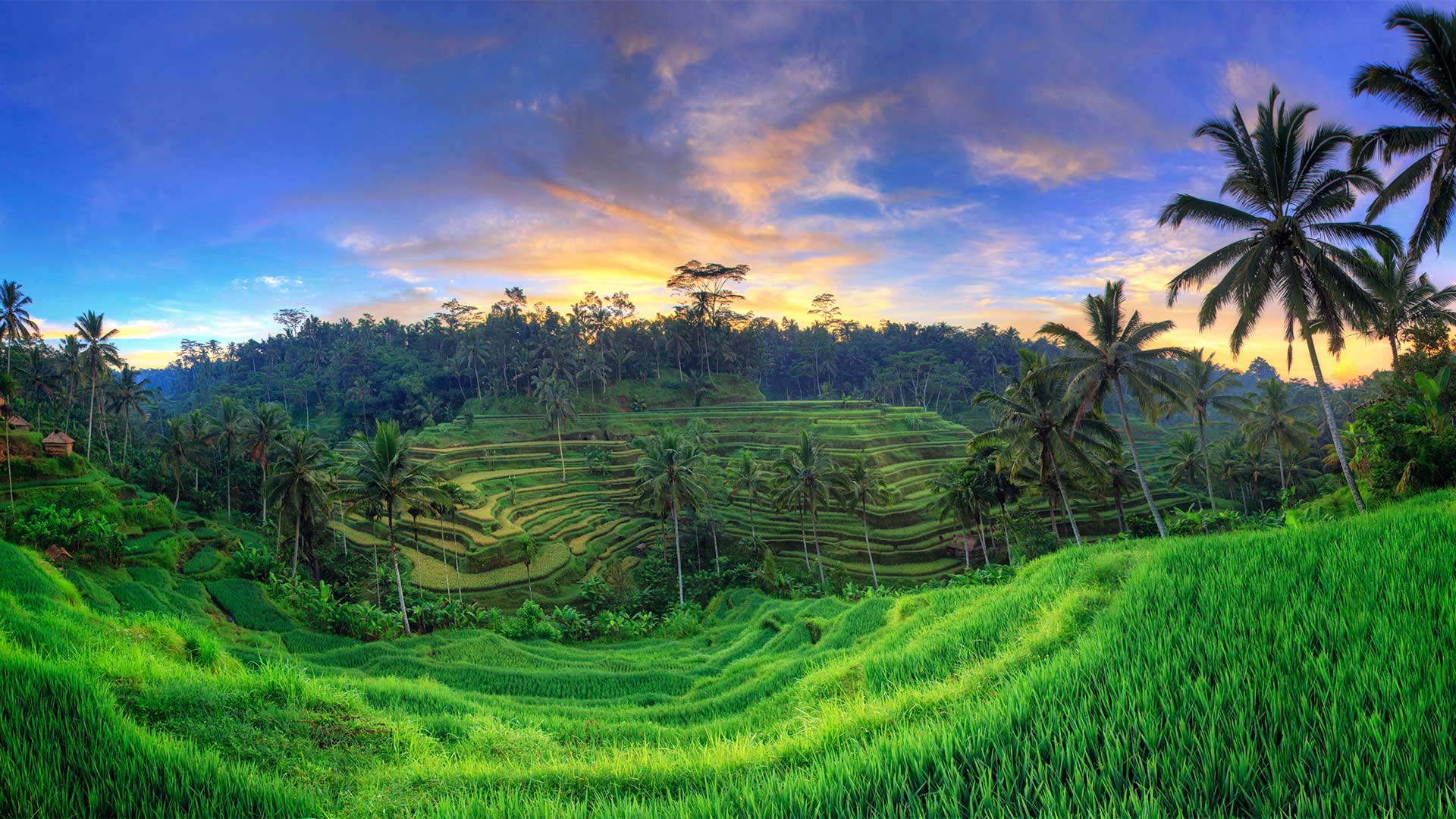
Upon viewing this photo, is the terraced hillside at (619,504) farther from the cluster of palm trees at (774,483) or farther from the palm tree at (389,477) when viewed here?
the palm tree at (389,477)

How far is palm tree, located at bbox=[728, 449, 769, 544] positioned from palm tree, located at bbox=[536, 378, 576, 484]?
1412 centimetres

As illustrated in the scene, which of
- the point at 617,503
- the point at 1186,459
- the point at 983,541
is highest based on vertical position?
the point at 1186,459

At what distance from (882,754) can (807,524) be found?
1500 inches

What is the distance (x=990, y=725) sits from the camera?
3252 mm

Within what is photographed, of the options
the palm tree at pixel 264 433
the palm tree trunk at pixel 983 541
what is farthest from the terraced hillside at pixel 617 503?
the palm tree at pixel 264 433

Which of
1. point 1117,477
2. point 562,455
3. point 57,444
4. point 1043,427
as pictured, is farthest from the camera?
point 562,455

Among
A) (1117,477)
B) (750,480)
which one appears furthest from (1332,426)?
(750,480)

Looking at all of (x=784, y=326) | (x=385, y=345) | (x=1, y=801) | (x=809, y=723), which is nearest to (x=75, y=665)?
(x=1, y=801)

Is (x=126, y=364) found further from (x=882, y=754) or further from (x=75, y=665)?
(x=882, y=754)

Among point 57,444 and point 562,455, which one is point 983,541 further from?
point 57,444

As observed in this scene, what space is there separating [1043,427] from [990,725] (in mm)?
20489

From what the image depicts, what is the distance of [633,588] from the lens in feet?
102

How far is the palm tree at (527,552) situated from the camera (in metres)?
28.5

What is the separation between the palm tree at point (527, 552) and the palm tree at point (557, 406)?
13.8m
